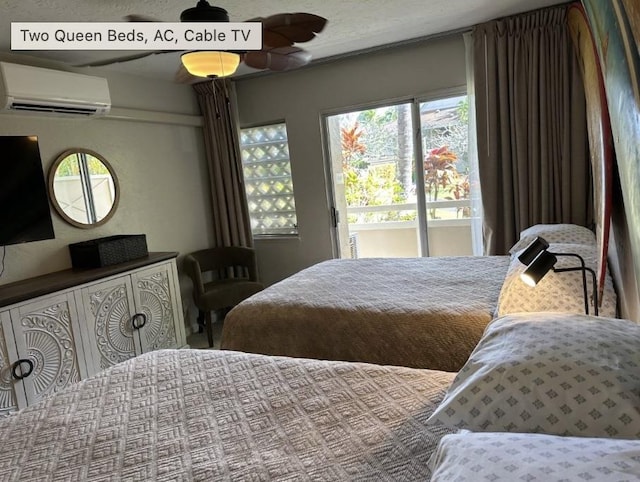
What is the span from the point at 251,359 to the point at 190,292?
2.77 meters

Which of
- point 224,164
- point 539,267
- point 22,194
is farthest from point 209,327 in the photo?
point 539,267

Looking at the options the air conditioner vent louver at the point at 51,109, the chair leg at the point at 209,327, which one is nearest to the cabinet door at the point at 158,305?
the chair leg at the point at 209,327

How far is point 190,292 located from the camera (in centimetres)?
436

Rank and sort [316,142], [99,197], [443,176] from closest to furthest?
[99,197]
[443,176]
[316,142]

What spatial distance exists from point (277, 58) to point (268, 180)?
2384 millimetres

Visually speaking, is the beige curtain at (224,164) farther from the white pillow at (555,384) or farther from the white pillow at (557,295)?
the white pillow at (555,384)

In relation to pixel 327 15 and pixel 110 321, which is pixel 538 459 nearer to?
pixel 327 15

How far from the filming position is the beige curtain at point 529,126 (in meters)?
3.12

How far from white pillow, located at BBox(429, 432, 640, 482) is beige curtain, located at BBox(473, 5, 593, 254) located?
2.75 m

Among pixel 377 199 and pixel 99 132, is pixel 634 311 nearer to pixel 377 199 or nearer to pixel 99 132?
pixel 377 199

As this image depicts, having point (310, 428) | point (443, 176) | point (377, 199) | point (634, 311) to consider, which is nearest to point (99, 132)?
point (377, 199)

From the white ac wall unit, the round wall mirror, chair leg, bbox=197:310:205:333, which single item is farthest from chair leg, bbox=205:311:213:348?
the white ac wall unit

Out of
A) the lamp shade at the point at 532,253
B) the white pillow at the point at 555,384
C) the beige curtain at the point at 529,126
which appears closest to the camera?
the white pillow at the point at 555,384

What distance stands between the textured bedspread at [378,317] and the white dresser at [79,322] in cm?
106
